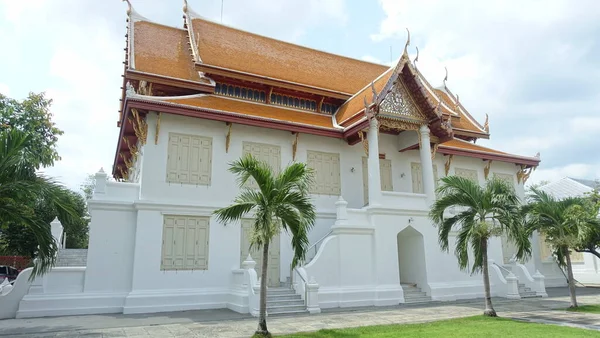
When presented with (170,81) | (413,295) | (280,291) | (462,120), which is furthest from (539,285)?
(170,81)

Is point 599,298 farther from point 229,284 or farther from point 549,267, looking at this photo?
point 229,284

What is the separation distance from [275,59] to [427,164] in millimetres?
7765

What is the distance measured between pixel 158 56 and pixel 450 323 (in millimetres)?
12629

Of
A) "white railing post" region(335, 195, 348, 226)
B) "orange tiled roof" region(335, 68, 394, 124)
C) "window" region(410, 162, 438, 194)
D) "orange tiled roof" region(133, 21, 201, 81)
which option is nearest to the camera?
"white railing post" region(335, 195, 348, 226)

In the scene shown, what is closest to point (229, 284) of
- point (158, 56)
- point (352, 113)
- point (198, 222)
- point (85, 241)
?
point (198, 222)

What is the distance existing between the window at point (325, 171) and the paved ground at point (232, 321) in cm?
432

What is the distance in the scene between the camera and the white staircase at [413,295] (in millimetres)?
13294

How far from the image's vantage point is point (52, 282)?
10562 mm

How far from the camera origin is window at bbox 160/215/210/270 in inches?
A: 467

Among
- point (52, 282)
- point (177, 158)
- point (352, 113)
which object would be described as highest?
point (352, 113)

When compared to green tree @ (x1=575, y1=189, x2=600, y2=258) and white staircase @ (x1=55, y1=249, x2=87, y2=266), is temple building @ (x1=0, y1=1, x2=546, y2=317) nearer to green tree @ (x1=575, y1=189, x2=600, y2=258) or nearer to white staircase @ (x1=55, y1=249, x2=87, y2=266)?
green tree @ (x1=575, y1=189, x2=600, y2=258)

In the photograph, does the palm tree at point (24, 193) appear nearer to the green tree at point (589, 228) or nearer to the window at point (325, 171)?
the window at point (325, 171)

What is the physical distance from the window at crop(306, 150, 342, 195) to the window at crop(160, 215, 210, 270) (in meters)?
4.13

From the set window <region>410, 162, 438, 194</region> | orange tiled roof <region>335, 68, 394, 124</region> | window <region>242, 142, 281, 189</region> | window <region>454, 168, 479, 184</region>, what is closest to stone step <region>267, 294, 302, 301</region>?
window <region>242, 142, 281, 189</region>
